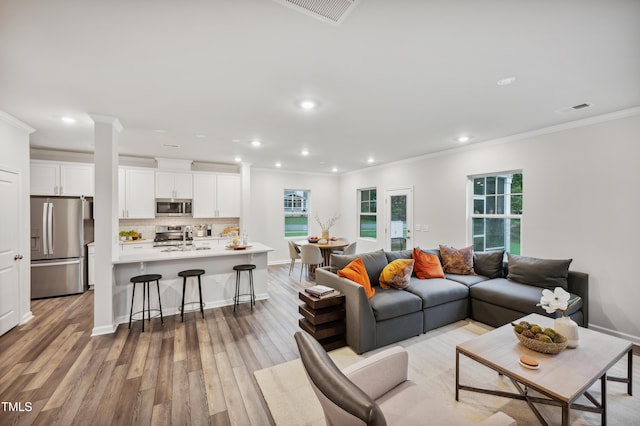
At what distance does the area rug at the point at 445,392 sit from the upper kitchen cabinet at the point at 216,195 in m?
4.55

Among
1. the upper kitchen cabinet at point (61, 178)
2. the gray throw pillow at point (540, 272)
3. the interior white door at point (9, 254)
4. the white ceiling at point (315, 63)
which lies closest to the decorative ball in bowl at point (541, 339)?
the gray throw pillow at point (540, 272)

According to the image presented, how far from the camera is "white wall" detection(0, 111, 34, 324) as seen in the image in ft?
10.8

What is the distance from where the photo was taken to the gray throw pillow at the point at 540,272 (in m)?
3.27

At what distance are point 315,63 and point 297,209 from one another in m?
6.00

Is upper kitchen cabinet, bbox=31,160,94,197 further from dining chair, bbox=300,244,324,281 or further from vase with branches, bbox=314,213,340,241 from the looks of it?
vase with branches, bbox=314,213,340,241

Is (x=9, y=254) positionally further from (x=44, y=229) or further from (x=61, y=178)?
(x=61, y=178)

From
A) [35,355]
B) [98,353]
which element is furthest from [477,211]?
→ [35,355]

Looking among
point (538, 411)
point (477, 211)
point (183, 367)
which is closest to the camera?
point (538, 411)

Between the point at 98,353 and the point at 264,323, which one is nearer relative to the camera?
the point at 98,353

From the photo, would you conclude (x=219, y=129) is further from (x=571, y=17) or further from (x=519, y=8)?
(x=571, y=17)

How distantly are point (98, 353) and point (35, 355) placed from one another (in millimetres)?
619

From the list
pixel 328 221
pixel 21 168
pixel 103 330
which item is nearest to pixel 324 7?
pixel 103 330

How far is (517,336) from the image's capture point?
7.03ft

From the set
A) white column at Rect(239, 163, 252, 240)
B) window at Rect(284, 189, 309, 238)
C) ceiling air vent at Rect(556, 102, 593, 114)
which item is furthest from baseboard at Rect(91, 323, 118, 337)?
ceiling air vent at Rect(556, 102, 593, 114)
